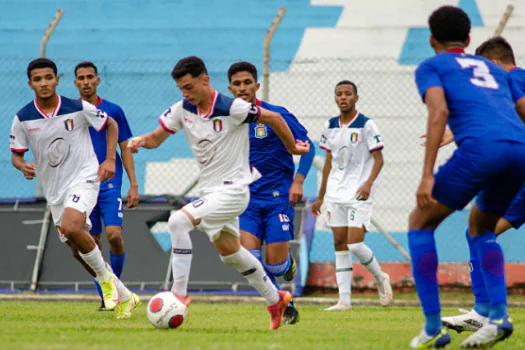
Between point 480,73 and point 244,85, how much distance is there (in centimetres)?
314

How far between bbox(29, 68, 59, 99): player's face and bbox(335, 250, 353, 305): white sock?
13.7ft

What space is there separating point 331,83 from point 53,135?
20.9ft

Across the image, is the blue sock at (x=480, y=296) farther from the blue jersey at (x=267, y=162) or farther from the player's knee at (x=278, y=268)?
the blue jersey at (x=267, y=162)

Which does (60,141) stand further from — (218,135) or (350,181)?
(350,181)

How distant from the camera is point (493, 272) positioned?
5.86 m

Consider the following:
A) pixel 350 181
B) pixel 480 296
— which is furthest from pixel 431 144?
pixel 350 181

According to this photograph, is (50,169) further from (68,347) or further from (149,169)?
(149,169)

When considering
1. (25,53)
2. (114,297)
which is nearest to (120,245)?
(114,297)

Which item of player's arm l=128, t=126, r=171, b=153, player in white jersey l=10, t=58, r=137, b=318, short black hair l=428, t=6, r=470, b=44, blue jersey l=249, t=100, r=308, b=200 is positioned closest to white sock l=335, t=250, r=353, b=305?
blue jersey l=249, t=100, r=308, b=200

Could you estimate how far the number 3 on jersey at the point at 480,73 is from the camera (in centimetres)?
562

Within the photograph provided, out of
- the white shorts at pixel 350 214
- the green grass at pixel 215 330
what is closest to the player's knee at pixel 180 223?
the green grass at pixel 215 330

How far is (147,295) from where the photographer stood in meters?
12.1

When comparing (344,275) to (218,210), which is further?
(344,275)

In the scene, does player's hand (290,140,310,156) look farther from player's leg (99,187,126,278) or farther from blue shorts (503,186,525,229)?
player's leg (99,187,126,278)
